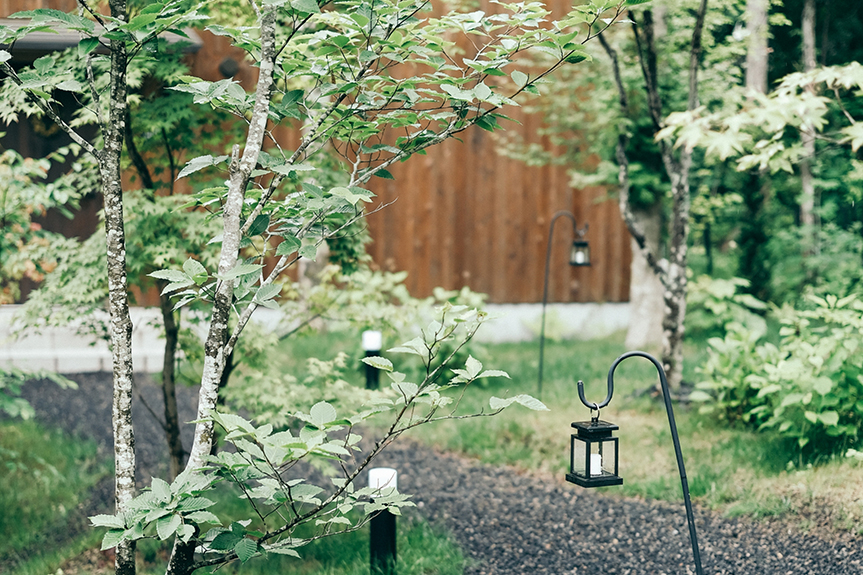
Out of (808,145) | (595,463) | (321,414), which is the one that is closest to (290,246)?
(321,414)

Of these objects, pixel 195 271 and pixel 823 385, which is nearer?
pixel 195 271

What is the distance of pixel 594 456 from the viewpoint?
2324 millimetres

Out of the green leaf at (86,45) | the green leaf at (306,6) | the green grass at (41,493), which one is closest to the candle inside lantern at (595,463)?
the green leaf at (306,6)

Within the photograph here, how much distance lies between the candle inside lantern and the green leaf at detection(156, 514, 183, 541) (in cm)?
139

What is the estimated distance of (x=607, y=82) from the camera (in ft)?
20.0

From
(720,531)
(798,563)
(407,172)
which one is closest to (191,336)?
(720,531)

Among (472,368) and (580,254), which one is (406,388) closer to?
(472,368)

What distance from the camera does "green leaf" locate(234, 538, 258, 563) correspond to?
1628 mm

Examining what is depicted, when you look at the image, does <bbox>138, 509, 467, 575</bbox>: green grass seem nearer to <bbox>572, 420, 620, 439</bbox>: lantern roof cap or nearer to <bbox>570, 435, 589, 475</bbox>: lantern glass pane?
<bbox>570, 435, 589, 475</bbox>: lantern glass pane

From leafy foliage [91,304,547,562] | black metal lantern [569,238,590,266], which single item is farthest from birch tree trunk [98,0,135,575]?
black metal lantern [569,238,590,266]

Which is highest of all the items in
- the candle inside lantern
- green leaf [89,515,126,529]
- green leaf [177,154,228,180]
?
green leaf [177,154,228,180]

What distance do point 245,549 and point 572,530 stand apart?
7.87ft

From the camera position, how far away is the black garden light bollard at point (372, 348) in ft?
17.6

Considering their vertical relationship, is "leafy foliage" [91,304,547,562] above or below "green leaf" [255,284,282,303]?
below
